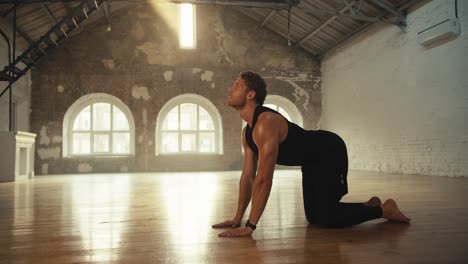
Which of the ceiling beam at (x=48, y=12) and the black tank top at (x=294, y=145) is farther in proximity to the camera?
the ceiling beam at (x=48, y=12)

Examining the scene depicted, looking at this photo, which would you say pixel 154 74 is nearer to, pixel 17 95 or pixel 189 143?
pixel 189 143

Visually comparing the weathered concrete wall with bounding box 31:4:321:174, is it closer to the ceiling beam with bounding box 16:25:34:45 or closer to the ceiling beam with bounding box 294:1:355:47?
the ceiling beam with bounding box 294:1:355:47

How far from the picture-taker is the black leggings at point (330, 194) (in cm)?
261

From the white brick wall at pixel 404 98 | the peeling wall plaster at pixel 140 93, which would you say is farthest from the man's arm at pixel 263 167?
the peeling wall plaster at pixel 140 93

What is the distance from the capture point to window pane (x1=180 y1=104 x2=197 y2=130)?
14.1m

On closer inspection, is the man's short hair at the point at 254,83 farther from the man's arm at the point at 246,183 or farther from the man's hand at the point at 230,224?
the man's hand at the point at 230,224

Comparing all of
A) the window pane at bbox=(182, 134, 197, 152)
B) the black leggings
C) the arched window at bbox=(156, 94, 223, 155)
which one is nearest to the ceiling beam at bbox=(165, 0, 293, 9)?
the arched window at bbox=(156, 94, 223, 155)

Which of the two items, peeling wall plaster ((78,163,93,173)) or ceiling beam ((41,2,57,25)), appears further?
peeling wall plaster ((78,163,93,173))

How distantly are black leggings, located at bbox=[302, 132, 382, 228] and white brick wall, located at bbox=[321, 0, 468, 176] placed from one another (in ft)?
20.8

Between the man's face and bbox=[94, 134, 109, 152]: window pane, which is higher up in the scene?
bbox=[94, 134, 109, 152]: window pane

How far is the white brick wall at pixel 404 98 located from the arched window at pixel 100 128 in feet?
23.2

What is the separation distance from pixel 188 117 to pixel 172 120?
1.87 feet

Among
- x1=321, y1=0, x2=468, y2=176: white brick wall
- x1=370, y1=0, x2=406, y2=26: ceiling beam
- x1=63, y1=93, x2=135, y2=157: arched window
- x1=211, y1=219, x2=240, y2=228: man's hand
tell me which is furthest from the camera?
x1=63, y1=93, x2=135, y2=157: arched window

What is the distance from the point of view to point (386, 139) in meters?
10.7
